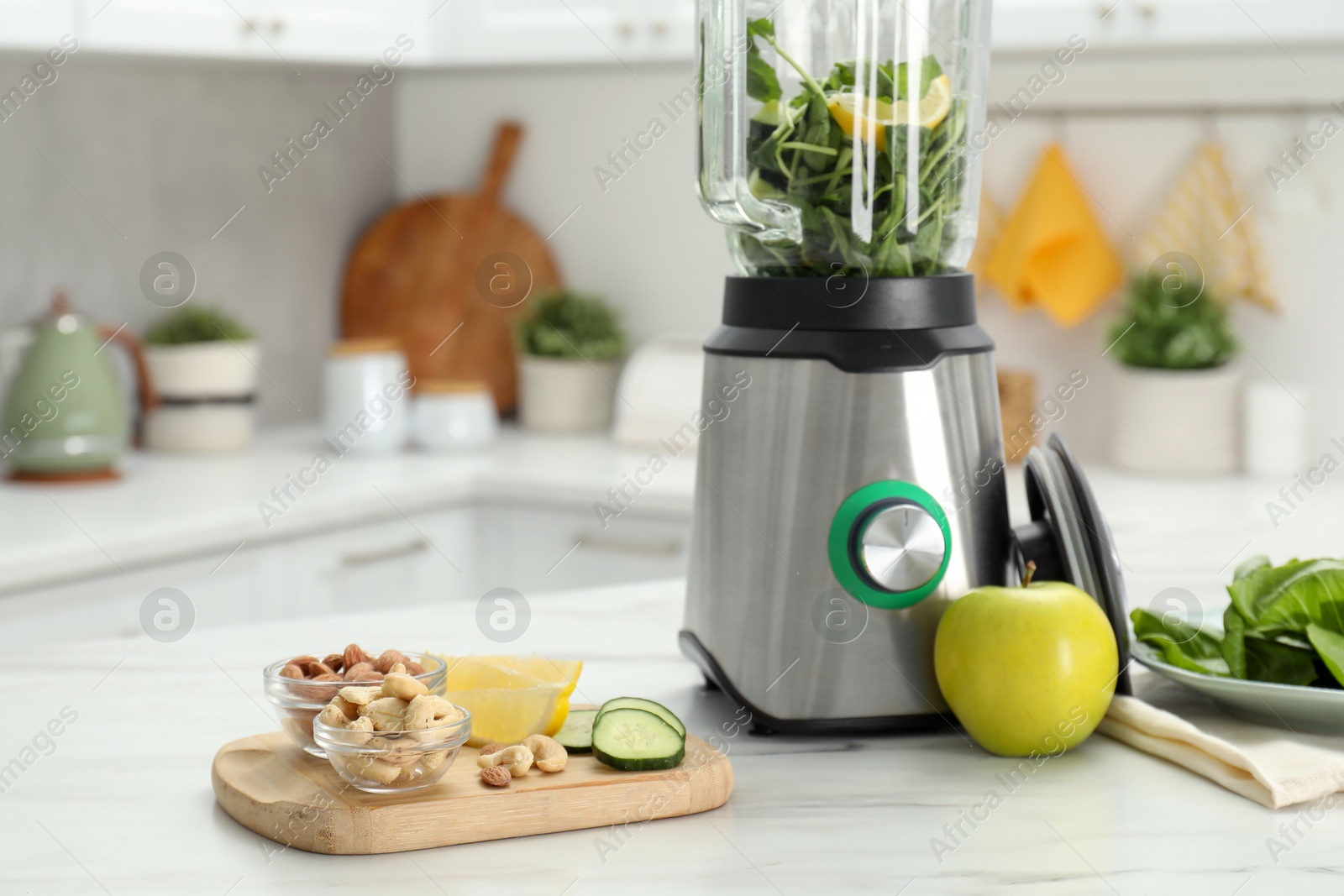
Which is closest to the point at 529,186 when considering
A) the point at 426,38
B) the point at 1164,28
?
the point at 426,38

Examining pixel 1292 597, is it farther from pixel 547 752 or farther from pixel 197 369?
pixel 197 369

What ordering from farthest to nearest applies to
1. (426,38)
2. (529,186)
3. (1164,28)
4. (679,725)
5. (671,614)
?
(529,186), (426,38), (1164,28), (671,614), (679,725)

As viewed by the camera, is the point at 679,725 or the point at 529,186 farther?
the point at 529,186

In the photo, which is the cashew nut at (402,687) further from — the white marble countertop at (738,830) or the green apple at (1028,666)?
the green apple at (1028,666)

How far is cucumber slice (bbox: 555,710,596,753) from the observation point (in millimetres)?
785

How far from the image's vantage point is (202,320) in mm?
2410

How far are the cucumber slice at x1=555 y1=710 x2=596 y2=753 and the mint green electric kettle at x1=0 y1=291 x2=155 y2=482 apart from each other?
5.10ft

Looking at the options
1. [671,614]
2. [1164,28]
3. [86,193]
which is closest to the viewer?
[671,614]

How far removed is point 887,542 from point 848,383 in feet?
0.32

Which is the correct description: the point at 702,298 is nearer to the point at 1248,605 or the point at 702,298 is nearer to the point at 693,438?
the point at 693,438

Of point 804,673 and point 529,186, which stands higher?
point 529,186

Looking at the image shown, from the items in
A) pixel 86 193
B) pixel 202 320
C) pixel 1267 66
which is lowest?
pixel 202 320

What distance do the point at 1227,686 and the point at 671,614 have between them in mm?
479

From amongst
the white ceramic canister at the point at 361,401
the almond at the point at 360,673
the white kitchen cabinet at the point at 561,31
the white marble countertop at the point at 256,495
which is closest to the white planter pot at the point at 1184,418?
the white marble countertop at the point at 256,495
